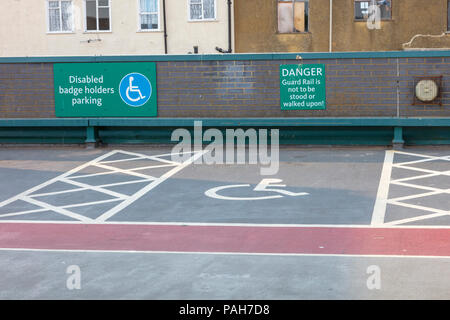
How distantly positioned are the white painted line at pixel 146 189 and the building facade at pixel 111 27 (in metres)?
16.5

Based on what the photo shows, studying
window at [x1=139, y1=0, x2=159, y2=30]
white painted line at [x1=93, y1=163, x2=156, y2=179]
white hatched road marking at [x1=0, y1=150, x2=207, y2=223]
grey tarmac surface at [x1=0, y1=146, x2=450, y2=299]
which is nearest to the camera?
grey tarmac surface at [x1=0, y1=146, x2=450, y2=299]

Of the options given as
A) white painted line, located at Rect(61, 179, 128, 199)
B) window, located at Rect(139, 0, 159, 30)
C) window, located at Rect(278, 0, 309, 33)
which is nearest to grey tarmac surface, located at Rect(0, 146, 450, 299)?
white painted line, located at Rect(61, 179, 128, 199)

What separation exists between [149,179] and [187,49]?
62.5 feet

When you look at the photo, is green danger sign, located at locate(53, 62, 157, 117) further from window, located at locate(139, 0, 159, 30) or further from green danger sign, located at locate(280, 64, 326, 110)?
window, located at locate(139, 0, 159, 30)

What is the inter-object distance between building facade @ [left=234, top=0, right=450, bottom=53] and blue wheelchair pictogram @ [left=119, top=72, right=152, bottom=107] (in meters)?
14.7

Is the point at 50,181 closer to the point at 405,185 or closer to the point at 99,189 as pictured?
the point at 99,189

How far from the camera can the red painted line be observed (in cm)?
902

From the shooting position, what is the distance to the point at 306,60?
56.4 ft

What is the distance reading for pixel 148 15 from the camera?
3284 cm

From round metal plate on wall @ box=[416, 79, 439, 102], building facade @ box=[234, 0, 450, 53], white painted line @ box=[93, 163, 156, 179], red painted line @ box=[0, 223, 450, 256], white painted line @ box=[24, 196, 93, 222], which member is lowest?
red painted line @ box=[0, 223, 450, 256]

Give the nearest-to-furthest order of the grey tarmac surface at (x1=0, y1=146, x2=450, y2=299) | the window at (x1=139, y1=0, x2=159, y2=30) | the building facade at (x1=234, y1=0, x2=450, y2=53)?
the grey tarmac surface at (x1=0, y1=146, x2=450, y2=299) < the building facade at (x1=234, y1=0, x2=450, y2=53) < the window at (x1=139, y1=0, x2=159, y2=30)

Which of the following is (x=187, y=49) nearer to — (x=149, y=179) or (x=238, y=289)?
(x=149, y=179)

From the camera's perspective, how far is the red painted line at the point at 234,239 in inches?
355
